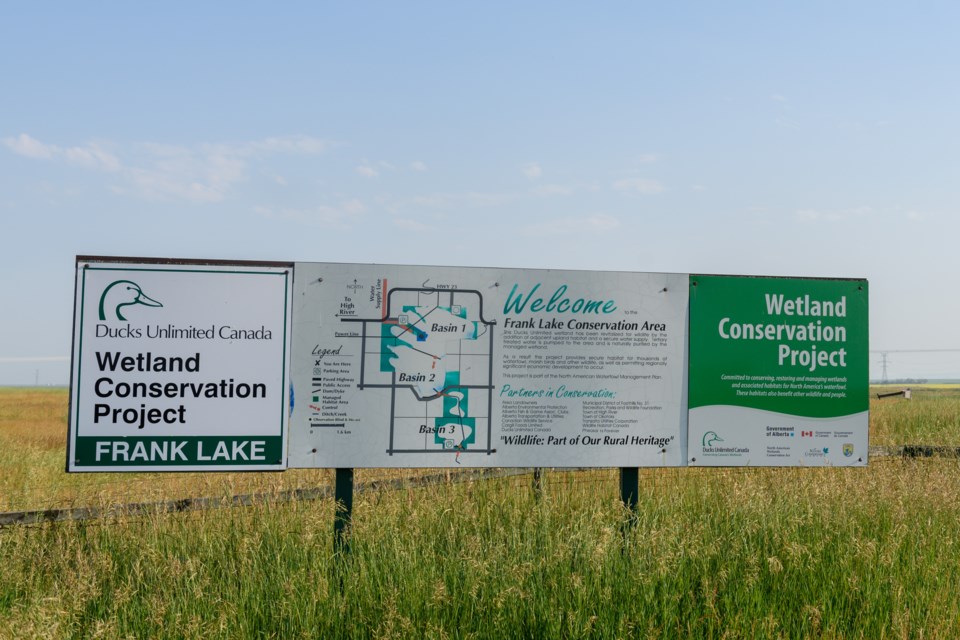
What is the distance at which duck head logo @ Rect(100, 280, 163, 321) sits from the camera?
20.9 ft

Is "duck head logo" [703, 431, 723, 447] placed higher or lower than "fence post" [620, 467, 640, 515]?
higher

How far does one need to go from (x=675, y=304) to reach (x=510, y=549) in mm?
2706

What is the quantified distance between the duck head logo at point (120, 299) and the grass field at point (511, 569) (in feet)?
5.92

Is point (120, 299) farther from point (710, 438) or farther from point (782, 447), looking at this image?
point (782, 447)

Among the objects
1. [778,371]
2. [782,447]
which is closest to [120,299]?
[778,371]

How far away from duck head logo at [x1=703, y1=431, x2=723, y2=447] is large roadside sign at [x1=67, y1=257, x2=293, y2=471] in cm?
378

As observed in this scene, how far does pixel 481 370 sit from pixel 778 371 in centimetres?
284

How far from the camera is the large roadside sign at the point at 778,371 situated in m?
6.91

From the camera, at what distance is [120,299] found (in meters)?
6.39

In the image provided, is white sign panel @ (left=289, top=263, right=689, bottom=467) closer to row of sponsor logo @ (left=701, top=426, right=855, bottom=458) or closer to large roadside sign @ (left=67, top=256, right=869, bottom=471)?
large roadside sign @ (left=67, top=256, right=869, bottom=471)

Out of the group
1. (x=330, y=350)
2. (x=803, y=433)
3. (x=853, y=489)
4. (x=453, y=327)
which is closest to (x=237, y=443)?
(x=330, y=350)

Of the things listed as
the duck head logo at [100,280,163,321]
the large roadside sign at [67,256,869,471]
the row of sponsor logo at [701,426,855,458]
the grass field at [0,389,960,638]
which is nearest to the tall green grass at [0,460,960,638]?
the grass field at [0,389,960,638]

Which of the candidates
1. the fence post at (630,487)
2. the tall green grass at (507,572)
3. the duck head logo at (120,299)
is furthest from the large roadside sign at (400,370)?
the tall green grass at (507,572)

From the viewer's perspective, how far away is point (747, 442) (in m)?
6.95
